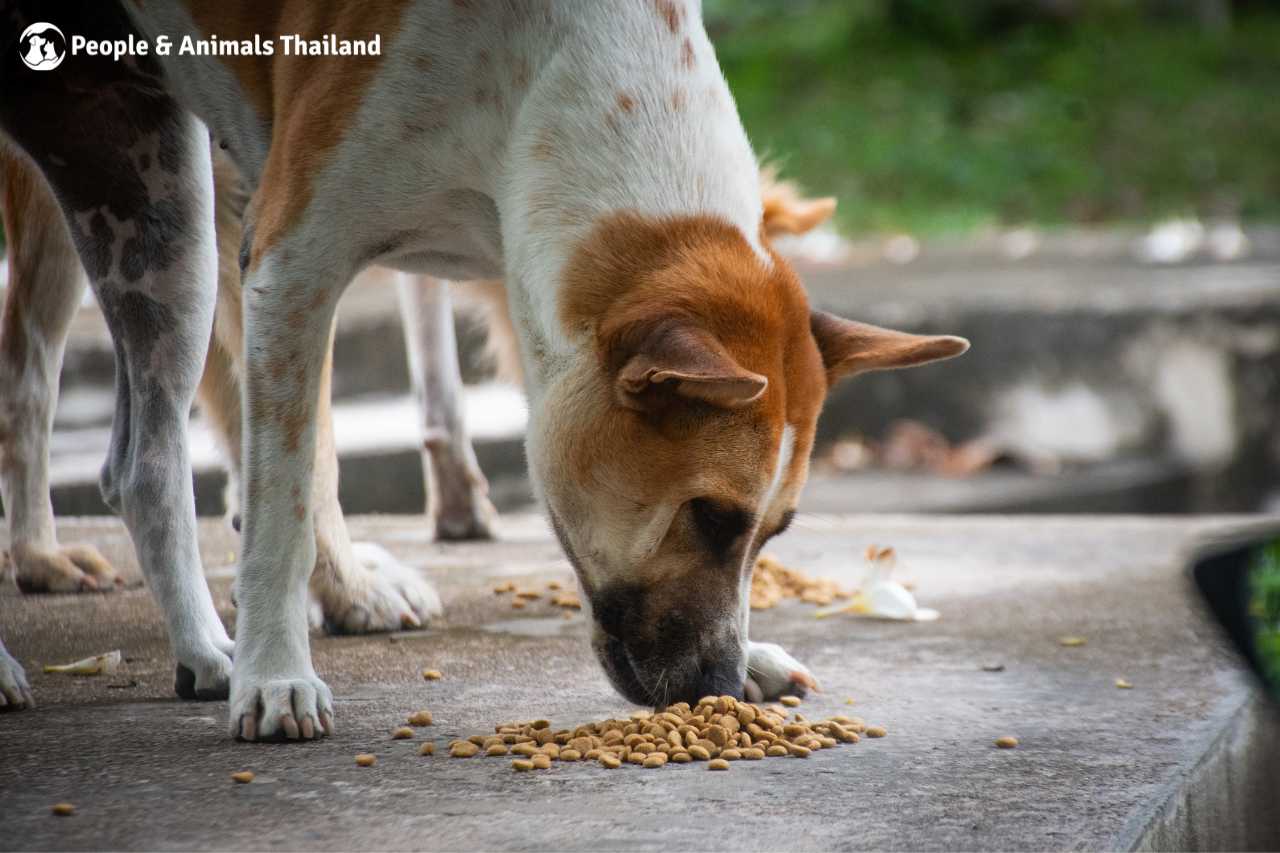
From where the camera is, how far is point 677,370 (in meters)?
2.60

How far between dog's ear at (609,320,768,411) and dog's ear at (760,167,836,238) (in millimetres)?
1312

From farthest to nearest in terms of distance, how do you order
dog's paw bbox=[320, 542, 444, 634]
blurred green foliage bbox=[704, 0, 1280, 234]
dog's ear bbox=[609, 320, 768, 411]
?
1. blurred green foliage bbox=[704, 0, 1280, 234]
2. dog's paw bbox=[320, 542, 444, 634]
3. dog's ear bbox=[609, 320, 768, 411]

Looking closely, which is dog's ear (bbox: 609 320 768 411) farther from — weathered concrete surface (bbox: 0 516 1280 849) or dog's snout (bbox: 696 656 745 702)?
weathered concrete surface (bbox: 0 516 1280 849)

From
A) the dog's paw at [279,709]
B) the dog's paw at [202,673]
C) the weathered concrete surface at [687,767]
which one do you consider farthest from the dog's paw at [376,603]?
the dog's paw at [279,709]

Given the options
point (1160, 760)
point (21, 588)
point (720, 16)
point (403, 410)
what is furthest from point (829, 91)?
point (1160, 760)

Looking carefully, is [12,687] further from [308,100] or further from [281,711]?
[308,100]

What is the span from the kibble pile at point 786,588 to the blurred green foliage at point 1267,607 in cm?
101

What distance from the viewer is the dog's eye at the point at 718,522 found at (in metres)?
2.83

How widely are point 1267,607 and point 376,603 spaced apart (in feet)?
6.58

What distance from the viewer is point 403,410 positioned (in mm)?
7027

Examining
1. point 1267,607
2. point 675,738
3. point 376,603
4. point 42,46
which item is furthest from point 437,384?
point 1267,607

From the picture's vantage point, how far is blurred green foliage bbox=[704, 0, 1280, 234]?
12297mm

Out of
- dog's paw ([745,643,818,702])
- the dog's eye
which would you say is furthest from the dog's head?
dog's paw ([745,643,818,702])

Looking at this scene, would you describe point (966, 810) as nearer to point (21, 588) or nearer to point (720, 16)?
point (21, 588)
